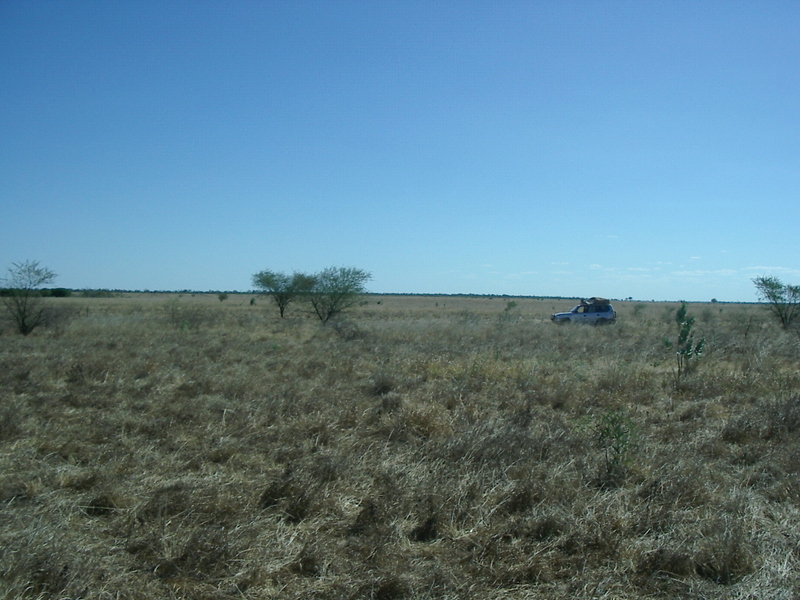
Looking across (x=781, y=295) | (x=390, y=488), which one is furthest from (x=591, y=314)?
(x=390, y=488)

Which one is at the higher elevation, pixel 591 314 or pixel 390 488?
pixel 591 314

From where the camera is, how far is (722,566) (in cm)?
383

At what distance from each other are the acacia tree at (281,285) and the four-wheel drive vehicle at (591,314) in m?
17.7

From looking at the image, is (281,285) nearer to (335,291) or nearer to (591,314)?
(335,291)

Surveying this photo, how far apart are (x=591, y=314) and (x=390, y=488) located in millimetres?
32295

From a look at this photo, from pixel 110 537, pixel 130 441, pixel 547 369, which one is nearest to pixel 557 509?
pixel 110 537

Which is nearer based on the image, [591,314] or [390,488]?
[390,488]

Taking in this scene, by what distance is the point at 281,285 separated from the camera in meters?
44.7

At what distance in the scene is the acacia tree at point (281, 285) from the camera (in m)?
40.9

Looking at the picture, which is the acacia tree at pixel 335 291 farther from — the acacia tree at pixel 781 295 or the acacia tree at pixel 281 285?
the acacia tree at pixel 781 295

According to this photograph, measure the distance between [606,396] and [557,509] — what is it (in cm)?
537

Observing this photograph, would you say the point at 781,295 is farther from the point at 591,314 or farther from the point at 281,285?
the point at 281,285

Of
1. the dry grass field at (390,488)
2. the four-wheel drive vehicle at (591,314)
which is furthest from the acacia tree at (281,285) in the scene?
the dry grass field at (390,488)

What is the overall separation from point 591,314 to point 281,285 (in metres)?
24.0
